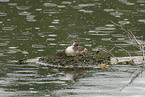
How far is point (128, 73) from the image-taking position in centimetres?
1647

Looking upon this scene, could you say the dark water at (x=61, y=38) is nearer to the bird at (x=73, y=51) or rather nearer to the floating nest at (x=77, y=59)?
the floating nest at (x=77, y=59)

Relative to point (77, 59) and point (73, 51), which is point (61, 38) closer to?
point (73, 51)

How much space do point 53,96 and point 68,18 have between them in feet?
53.1

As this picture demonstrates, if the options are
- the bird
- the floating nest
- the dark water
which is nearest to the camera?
the dark water

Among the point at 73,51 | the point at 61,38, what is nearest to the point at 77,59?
the point at 73,51

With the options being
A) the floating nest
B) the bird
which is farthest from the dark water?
the bird

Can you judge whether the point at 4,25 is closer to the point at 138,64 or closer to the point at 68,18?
the point at 68,18

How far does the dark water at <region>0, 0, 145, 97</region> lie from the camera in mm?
14633

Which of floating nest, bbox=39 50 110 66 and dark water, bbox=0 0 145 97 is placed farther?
floating nest, bbox=39 50 110 66

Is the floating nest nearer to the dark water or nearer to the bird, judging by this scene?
the bird

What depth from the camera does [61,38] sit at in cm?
2306

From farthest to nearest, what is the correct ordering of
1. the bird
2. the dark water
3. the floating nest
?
the bird
the floating nest
the dark water

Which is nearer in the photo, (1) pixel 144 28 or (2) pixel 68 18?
(1) pixel 144 28

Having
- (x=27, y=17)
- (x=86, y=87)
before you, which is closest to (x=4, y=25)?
(x=27, y=17)
